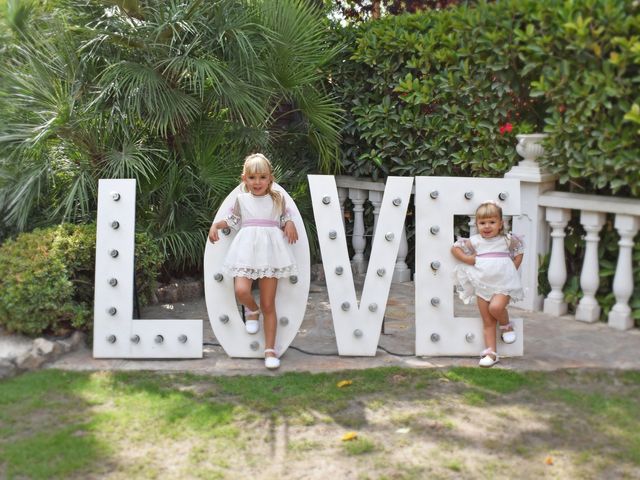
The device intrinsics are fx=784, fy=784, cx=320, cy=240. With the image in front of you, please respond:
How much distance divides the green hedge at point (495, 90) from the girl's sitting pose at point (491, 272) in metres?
1.03

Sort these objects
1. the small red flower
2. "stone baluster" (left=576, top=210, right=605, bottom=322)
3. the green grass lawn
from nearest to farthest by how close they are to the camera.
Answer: the green grass lawn < "stone baluster" (left=576, top=210, right=605, bottom=322) < the small red flower

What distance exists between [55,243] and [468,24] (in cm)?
347

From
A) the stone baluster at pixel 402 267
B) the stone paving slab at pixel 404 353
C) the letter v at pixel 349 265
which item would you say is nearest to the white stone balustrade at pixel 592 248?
the stone paving slab at pixel 404 353

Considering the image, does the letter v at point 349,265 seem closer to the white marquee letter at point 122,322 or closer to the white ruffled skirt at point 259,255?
the white ruffled skirt at point 259,255

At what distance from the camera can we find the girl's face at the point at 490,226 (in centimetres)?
480

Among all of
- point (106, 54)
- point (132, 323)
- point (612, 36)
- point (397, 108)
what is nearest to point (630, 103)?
point (612, 36)

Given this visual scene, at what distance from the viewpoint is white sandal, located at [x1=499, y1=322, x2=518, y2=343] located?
4844mm

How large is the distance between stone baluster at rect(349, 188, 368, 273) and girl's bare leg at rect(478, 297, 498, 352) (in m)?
2.74

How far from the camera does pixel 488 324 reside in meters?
4.86

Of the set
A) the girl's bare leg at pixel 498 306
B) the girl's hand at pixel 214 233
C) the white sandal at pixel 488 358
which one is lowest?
the white sandal at pixel 488 358

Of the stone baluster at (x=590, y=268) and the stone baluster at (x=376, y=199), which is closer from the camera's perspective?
the stone baluster at (x=590, y=268)

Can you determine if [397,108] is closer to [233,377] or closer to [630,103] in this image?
[630,103]

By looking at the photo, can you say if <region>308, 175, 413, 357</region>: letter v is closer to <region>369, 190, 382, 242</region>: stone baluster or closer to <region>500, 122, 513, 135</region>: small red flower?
<region>500, 122, 513, 135</region>: small red flower

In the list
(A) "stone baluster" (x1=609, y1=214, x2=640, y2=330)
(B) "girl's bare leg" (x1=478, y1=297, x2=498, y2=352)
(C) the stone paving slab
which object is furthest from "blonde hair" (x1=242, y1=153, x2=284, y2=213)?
(A) "stone baluster" (x1=609, y1=214, x2=640, y2=330)
